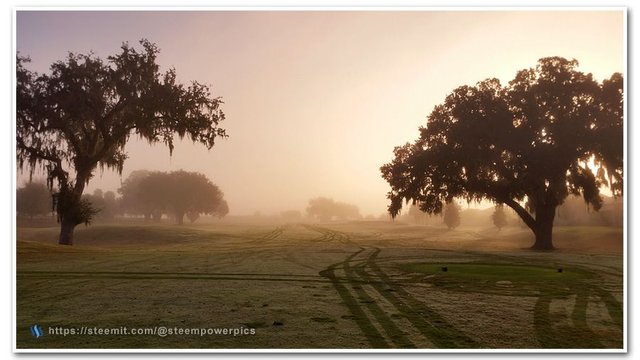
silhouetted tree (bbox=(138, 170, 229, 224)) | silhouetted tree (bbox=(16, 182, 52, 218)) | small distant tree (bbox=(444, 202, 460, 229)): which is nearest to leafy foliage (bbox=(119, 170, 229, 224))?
silhouetted tree (bbox=(138, 170, 229, 224))

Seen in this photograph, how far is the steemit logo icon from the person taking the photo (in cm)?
746

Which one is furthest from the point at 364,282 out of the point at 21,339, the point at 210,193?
the point at 210,193

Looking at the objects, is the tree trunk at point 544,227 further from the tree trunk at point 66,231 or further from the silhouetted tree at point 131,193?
the silhouetted tree at point 131,193

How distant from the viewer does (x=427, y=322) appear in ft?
24.4

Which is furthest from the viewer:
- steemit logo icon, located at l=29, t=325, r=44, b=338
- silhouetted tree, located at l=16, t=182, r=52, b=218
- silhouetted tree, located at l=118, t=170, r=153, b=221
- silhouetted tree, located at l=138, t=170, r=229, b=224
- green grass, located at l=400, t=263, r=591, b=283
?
silhouetted tree, located at l=118, t=170, r=153, b=221

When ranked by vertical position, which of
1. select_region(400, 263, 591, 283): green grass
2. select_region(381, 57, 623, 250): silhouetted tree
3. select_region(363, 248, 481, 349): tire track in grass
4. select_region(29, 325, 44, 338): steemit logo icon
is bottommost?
select_region(400, 263, 591, 283): green grass

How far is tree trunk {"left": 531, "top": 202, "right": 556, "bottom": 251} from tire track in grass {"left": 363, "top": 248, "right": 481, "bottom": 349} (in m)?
21.3

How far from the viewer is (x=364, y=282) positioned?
38.3ft

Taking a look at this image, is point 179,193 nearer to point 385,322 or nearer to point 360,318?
point 360,318

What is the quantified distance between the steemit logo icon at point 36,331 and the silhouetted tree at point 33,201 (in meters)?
76.2

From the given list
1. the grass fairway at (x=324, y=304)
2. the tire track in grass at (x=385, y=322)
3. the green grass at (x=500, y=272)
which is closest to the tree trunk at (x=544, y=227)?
the grass fairway at (x=324, y=304)

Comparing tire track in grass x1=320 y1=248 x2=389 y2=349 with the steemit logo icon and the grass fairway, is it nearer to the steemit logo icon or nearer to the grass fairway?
the grass fairway

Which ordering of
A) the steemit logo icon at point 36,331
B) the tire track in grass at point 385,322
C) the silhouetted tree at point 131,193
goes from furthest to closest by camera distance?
1. the silhouetted tree at point 131,193
2. the steemit logo icon at point 36,331
3. the tire track in grass at point 385,322

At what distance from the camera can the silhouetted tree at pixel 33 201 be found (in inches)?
2810
